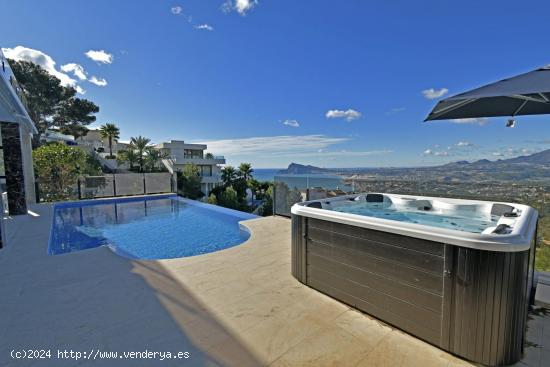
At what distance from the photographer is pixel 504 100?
122 inches

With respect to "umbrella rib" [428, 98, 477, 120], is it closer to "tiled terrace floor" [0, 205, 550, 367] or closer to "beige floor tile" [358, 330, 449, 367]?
"tiled terrace floor" [0, 205, 550, 367]

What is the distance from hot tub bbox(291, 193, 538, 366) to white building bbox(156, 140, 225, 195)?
25856 mm

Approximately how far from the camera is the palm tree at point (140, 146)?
2408cm

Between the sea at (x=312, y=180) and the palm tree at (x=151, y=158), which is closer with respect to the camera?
the sea at (x=312, y=180)

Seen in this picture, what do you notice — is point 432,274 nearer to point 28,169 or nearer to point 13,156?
point 13,156

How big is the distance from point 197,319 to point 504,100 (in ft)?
14.3

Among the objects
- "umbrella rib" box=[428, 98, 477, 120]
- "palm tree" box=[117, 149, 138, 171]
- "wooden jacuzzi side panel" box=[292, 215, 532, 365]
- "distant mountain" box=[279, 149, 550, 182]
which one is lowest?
"wooden jacuzzi side panel" box=[292, 215, 532, 365]

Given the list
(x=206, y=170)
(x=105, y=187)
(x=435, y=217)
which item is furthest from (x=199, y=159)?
(x=435, y=217)

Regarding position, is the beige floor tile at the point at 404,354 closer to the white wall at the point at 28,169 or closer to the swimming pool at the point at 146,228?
the swimming pool at the point at 146,228

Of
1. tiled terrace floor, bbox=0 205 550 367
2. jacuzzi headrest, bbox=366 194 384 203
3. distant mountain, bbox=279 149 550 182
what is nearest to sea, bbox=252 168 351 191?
distant mountain, bbox=279 149 550 182

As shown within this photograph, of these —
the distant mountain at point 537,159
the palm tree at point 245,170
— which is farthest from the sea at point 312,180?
the palm tree at point 245,170

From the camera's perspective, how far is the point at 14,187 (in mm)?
7207

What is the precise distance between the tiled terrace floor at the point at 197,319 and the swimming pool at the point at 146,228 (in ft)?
5.83

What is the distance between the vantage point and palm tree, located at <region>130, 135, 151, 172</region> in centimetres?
2408
